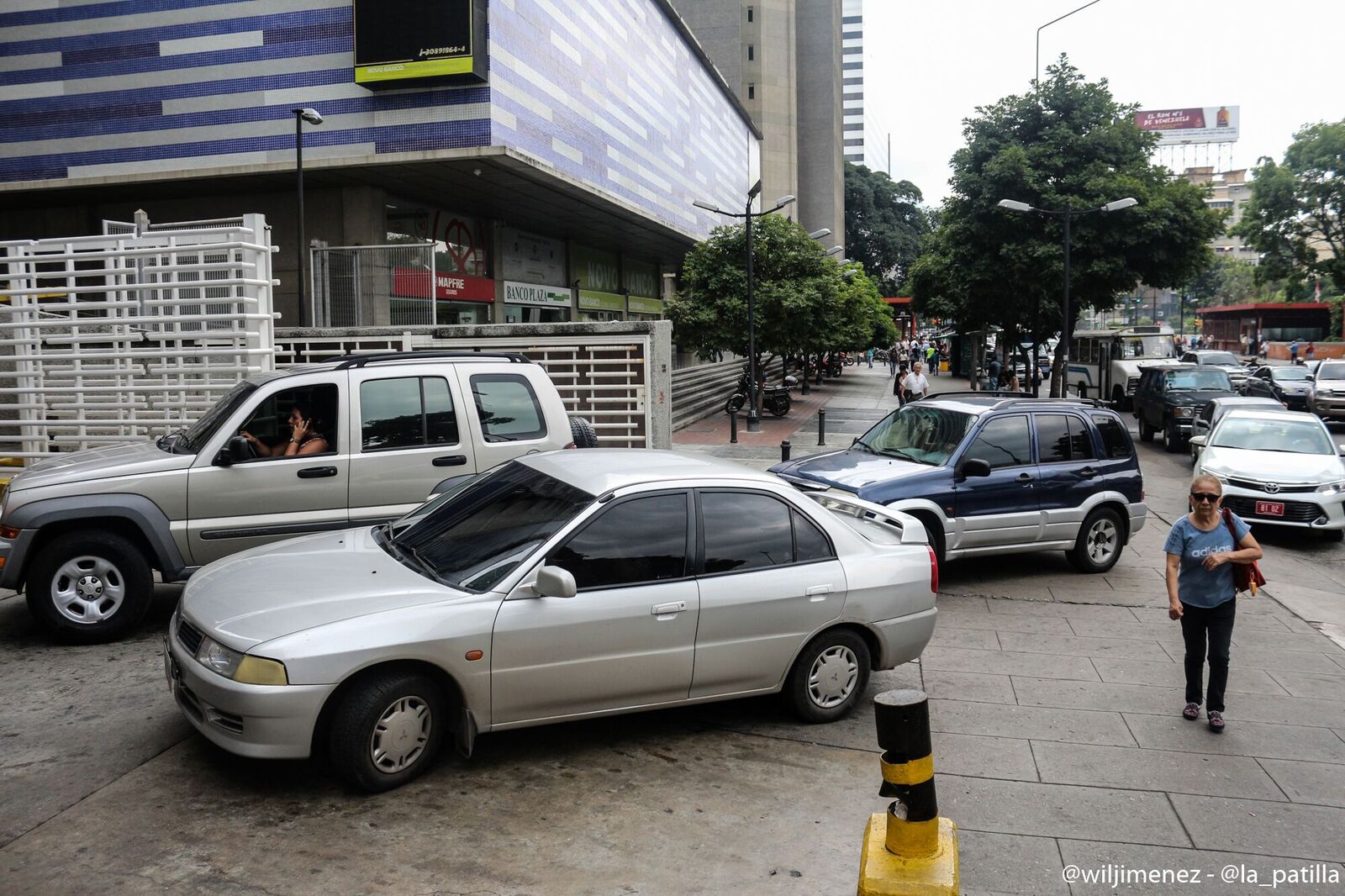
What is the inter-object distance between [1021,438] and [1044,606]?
1.82m

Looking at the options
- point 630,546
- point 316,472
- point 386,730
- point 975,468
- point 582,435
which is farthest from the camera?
point 582,435

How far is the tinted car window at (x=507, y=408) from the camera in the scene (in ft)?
27.4

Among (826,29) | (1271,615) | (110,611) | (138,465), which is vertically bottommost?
(1271,615)

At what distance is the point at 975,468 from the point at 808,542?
13.6ft

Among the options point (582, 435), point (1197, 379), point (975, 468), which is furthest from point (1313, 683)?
point (1197, 379)

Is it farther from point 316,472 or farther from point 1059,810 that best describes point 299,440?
point 1059,810

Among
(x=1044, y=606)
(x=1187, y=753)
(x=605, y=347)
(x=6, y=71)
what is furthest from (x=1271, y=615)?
(x=6, y=71)

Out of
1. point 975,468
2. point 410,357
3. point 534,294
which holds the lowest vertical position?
point 975,468

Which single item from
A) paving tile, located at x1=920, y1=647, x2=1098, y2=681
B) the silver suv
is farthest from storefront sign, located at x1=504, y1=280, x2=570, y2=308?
paving tile, located at x1=920, y1=647, x2=1098, y2=681

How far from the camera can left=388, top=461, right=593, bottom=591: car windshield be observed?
5160 mm

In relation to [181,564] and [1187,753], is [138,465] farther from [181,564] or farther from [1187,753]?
[1187,753]

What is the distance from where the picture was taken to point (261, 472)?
7.38 m

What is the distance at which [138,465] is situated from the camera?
279 inches

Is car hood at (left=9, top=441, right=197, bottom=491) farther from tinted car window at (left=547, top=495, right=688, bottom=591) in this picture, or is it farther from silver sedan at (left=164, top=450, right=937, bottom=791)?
tinted car window at (left=547, top=495, right=688, bottom=591)
